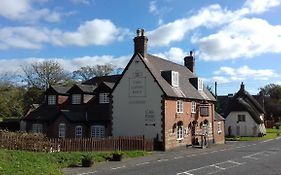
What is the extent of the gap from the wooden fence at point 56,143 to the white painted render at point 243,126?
39.4 meters

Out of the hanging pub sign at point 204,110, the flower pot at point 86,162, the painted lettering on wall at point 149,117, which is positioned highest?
the hanging pub sign at point 204,110

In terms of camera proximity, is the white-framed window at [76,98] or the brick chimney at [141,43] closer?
the brick chimney at [141,43]

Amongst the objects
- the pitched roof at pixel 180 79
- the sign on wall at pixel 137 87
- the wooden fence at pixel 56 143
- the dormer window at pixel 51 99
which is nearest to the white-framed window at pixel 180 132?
the pitched roof at pixel 180 79

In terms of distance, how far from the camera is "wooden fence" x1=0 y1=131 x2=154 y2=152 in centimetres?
2944

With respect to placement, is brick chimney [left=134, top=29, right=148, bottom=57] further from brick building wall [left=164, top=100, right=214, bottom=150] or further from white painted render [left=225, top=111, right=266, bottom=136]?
white painted render [left=225, top=111, right=266, bottom=136]

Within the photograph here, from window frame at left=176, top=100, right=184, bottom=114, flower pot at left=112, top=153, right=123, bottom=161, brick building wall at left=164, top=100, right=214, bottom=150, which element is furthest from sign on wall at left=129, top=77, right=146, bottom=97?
flower pot at left=112, top=153, right=123, bottom=161

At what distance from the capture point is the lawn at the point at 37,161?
20062 mm

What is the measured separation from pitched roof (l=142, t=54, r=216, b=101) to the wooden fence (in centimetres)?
748

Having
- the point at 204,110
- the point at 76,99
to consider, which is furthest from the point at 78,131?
the point at 204,110

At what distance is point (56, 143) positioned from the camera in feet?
99.1

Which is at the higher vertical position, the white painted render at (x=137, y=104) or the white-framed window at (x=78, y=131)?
the white painted render at (x=137, y=104)

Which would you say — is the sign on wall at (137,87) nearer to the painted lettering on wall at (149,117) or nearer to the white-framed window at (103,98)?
the painted lettering on wall at (149,117)

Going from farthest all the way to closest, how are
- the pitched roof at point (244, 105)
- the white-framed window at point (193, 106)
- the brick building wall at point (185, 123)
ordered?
the pitched roof at point (244, 105)
the white-framed window at point (193, 106)
the brick building wall at point (185, 123)

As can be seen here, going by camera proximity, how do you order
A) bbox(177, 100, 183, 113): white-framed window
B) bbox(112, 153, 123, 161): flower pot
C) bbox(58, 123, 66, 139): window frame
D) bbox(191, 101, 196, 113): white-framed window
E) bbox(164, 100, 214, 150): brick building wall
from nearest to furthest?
bbox(112, 153, 123, 161): flower pot, bbox(164, 100, 214, 150): brick building wall, bbox(177, 100, 183, 113): white-framed window, bbox(58, 123, 66, 139): window frame, bbox(191, 101, 196, 113): white-framed window
